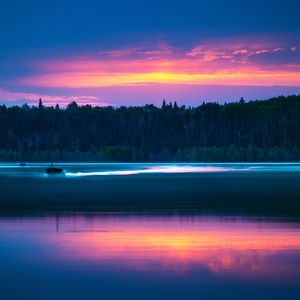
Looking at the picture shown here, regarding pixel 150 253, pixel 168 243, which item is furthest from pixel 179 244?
pixel 150 253

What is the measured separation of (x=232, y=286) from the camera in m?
8.78

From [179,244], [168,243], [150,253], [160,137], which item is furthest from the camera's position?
Answer: [160,137]

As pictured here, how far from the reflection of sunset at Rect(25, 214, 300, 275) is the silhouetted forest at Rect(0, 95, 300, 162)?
13382 centimetres

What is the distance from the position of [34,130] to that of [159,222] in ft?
590

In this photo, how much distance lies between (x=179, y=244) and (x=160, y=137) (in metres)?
163

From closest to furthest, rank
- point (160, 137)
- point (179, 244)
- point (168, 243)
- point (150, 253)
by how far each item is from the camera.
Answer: point (150, 253) < point (179, 244) < point (168, 243) < point (160, 137)

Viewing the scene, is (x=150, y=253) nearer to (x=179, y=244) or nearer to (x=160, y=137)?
(x=179, y=244)

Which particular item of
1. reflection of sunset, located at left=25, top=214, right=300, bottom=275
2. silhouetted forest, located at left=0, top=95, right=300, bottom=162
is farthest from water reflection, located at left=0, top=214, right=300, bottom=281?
silhouetted forest, located at left=0, top=95, right=300, bottom=162

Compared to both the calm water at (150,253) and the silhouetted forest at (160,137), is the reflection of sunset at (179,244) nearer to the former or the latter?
the calm water at (150,253)

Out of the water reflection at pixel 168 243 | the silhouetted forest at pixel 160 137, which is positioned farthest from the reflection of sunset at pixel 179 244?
the silhouetted forest at pixel 160 137

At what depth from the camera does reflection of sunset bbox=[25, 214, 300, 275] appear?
10390mm

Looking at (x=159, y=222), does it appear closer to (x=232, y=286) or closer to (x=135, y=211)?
(x=135, y=211)

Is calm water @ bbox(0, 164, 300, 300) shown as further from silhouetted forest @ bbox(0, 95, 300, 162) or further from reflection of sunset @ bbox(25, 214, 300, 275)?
silhouetted forest @ bbox(0, 95, 300, 162)

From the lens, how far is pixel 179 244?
12680 mm
